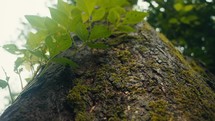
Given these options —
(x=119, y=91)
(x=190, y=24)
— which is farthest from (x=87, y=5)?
(x=190, y=24)

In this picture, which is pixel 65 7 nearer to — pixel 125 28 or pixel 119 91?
pixel 125 28

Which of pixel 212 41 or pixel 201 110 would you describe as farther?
pixel 212 41

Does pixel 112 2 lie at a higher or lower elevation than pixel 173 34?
higher

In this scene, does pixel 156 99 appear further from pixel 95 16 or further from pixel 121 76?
pixel 95 16

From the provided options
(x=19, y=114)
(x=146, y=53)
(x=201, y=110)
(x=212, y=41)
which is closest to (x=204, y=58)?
(x=212, y=41)

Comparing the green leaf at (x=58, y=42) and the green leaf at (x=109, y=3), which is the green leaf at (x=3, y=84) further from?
the green leaf at (x=109, y=3)

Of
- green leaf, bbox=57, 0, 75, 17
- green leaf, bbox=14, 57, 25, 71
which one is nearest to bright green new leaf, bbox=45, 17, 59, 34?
green leaf, bbox=57, 0, 75, 17
